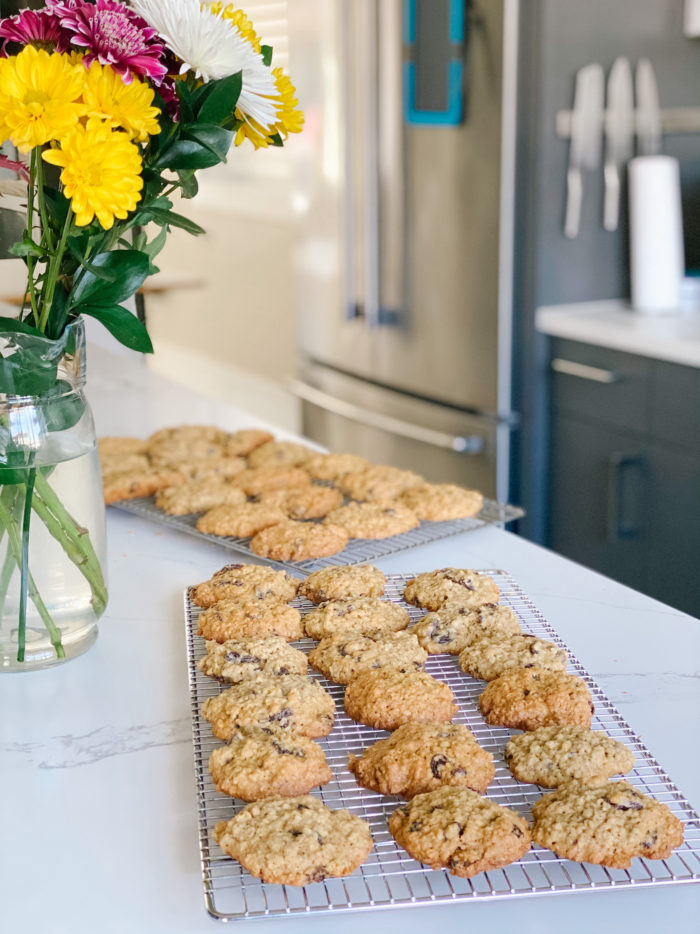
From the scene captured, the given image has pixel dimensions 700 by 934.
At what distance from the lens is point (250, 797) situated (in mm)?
836

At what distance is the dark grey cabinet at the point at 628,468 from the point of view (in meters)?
2.49

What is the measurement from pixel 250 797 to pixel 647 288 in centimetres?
224

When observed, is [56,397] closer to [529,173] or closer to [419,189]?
[529,173]

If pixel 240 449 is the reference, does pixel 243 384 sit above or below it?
below

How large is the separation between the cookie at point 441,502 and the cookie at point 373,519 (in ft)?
0.07

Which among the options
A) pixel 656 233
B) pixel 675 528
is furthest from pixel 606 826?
pixel 656 233

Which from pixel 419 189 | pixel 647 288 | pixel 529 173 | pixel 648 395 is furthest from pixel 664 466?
pixel 419 189

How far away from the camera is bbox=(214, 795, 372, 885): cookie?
2.42 feet

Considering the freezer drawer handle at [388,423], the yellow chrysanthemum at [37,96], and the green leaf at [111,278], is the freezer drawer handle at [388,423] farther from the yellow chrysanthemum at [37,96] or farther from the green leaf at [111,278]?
the yellow chrysanthemum at [37,96]

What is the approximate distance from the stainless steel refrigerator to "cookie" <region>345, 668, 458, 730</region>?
2024 mm

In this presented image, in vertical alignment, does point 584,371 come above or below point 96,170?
below

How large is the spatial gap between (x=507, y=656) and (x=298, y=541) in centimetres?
38

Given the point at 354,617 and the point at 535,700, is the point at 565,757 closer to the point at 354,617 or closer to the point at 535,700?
the point at 535,700

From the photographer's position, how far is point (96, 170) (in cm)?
84
